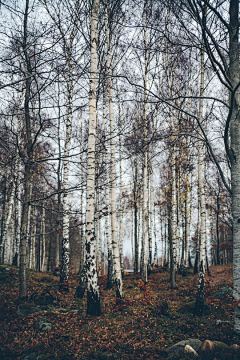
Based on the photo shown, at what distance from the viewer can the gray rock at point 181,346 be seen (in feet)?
15.5

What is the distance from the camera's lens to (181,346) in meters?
4.80

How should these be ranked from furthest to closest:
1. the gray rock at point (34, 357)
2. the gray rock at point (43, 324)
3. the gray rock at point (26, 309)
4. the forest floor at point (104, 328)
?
the gray rock at point (26, 309) → the gray rock at point (43, 324) → the forest floor at point (104, 328) → the gray rock at point (34, 357)

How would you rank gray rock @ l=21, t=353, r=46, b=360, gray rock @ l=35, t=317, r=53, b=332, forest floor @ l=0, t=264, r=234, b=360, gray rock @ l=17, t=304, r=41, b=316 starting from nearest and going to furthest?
1. gray rock @ l=21, t=353, r=46, b=360
2. forest floor @ l=0, t=264, r=234, b=360
3. gray rock @ l=35, t=317, r=53, b=332
4. gray rock @ l=17, t=304, r=41, b=316

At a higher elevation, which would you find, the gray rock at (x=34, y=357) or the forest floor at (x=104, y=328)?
the gray rock at (x=34, y=357)

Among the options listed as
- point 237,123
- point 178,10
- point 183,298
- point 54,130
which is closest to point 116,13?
point 178,10

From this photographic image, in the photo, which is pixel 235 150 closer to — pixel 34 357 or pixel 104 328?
pixel 104 328

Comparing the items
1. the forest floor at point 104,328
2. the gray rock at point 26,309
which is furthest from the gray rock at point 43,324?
the gray rock at point 26,309

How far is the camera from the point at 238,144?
15.4ft

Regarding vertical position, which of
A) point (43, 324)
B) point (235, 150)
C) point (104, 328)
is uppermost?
point (235, 150)

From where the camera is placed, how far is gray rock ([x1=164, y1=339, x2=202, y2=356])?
186 inches

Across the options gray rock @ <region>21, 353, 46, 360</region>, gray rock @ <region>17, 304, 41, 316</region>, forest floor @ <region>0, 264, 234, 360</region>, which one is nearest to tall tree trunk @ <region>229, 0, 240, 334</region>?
forest floor @ <region>0, 264, 234, 360</region>

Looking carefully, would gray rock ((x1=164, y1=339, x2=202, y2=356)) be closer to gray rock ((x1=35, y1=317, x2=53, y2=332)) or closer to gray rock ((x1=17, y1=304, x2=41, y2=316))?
gray rock ((x1=35, y1=317, x2=53, y2=332))

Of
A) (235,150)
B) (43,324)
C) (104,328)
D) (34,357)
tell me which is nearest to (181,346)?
(104,328)

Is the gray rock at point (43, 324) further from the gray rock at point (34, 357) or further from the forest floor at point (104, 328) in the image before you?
the gray rock at point (34, 357)
